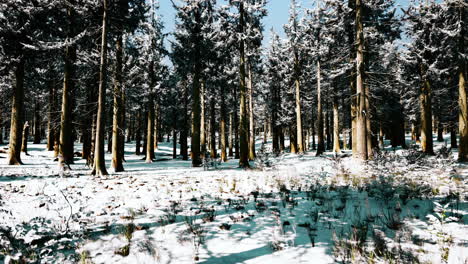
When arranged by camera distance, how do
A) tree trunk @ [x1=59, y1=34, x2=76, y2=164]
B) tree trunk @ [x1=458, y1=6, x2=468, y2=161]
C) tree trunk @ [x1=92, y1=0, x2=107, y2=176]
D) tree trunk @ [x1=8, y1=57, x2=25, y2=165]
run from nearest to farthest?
tree trunk @ [x1=92, y1=0, x2=107, y2=176]
tree trunk @ [x1=59, y1=34, x2=76, y2=164]
tree trunk @ [x1=458, y1=6, x2=468, y2=161]
tree trunk @ [x1=8, y1=57, x2=25, y2=165]

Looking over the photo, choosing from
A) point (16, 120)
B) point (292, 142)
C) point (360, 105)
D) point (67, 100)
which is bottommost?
point (292, 142)

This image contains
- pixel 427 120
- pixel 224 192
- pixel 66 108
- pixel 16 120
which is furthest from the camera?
pixel 427 120

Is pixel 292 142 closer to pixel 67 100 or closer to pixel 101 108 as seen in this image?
pixel 101 108

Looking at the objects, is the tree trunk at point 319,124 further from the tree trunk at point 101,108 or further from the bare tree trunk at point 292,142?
the tree trunk at point 101,108

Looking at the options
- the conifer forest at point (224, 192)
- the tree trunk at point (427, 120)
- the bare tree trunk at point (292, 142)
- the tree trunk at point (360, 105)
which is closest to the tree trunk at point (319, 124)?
the bare tree trunk at point (292, 142)

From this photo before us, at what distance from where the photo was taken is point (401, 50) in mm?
19234

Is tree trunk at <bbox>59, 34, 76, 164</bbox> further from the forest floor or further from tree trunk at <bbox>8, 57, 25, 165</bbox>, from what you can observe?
the forest floor

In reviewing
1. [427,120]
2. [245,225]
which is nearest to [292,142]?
[427,120]

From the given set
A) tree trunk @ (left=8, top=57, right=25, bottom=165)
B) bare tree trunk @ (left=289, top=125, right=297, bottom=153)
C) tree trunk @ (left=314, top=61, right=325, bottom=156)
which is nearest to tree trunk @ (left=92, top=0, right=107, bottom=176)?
tree trunk @ (left=8, top=57, right=25, bottom=165)

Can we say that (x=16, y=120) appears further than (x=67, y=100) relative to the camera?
Yes

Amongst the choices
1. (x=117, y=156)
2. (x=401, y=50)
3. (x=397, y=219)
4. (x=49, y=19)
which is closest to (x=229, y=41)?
(x=117, y=156)

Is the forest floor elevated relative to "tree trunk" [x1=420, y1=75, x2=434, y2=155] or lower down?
lower down

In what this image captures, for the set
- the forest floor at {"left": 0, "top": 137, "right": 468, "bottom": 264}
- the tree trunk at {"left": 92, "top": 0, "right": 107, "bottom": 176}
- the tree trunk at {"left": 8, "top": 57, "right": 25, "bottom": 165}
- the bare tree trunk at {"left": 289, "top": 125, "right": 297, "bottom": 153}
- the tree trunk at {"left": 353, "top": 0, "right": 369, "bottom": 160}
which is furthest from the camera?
the bare tree trunk at {"left": 289, "top": 125, "right": 297, "bottom": 153}

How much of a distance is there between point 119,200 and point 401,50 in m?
21.8
